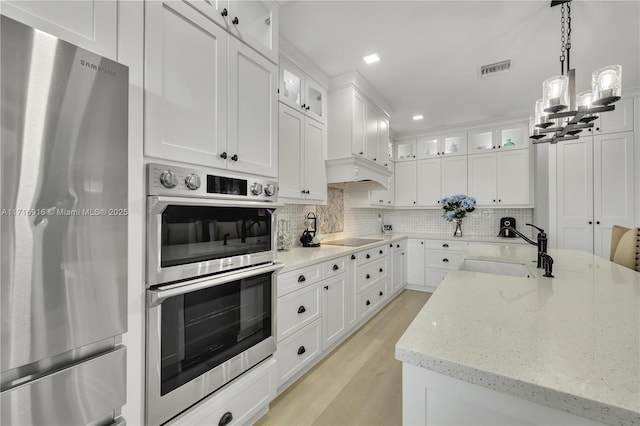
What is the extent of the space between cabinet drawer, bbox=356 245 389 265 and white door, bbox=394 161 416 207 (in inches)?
58.0

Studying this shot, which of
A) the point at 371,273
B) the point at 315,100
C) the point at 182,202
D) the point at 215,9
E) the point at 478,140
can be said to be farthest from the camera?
the point at 478,140

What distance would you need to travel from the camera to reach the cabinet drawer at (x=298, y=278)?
5.73 feet

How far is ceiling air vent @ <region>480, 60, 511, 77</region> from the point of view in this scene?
8.30 feet

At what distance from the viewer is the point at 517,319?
844 mm

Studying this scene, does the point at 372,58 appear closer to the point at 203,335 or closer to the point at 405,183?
the point at 203,335

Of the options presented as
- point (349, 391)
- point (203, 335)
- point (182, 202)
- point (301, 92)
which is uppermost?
point (301, 92)

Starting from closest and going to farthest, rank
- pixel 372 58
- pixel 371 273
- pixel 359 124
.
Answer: pixel 372 58
pixel 359 124
pixel 371 273

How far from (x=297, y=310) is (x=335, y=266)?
575mm

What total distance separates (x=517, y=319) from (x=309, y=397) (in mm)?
1494

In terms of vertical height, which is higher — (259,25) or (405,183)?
(259,25)

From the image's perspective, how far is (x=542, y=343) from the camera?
27.1 inches

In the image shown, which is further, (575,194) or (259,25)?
(575,194)

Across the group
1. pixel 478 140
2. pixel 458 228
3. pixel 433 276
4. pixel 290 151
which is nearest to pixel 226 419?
pixel 290 151

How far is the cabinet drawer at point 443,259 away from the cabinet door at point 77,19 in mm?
4250
